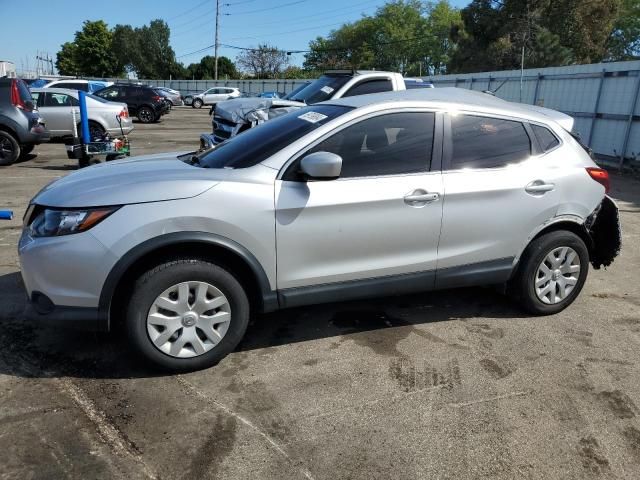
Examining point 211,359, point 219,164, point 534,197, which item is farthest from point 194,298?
point 534,197

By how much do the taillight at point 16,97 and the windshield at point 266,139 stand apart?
8626mm

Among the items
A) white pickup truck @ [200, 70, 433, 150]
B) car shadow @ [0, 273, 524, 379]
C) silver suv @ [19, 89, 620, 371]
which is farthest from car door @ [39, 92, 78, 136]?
silver suv @ [19, 89, 620, 371]

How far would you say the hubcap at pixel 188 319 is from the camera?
3.13 metres

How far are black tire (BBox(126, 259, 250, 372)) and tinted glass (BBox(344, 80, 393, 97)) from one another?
18.6 ft

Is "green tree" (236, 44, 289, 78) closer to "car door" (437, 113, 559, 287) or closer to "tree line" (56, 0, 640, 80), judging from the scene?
"tree line" (56, 0, 640, 80)

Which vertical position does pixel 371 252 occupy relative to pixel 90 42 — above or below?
below

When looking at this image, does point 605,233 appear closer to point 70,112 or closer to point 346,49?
point 70,112

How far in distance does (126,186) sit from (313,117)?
4.60 ft

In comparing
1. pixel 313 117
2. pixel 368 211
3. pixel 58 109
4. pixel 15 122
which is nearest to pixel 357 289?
pixel 368 211

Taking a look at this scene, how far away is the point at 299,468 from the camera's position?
2.51 metres

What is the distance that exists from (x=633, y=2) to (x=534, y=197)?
71505 mm

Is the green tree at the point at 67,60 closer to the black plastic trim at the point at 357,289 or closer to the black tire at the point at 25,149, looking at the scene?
the black tire at the point at 25,149

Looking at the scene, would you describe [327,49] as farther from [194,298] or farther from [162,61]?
[194,298]

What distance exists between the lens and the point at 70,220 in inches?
119
